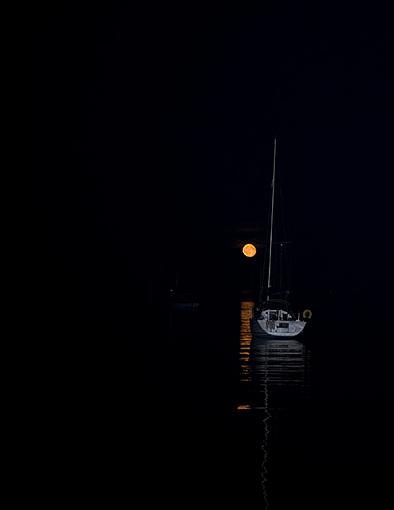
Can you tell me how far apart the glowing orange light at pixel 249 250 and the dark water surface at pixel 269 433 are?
94245 mm

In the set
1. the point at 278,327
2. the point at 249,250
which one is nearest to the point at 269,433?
the point at 278,327

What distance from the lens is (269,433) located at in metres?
23.8

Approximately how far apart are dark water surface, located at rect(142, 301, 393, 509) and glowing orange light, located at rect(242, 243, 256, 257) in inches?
3710

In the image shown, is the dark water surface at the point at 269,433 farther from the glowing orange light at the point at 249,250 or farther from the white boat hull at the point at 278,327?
the glowing orange light at the point at 249,250

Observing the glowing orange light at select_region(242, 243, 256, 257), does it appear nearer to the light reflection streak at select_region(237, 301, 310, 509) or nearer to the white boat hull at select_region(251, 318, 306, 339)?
the light reflection streak at select_region(237, 301, 310, 509)

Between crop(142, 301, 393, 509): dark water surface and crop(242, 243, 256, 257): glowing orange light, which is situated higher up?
crop(242, 243, 256, 257): glowing orange light

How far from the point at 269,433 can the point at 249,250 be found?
115405 mm

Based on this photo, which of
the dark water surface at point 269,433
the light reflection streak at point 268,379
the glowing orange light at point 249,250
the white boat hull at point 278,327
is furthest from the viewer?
the glowing orange light at point 249,250

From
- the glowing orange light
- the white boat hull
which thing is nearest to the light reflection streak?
the white boat hull

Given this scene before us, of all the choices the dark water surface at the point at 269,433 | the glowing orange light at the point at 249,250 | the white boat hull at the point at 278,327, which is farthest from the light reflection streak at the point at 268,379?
the glowing orange light at the point at 249,250

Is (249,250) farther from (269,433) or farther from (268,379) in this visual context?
(269,433)

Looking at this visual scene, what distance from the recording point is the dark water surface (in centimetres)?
1822

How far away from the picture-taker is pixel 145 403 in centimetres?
2922

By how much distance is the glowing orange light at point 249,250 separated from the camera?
13875cm
